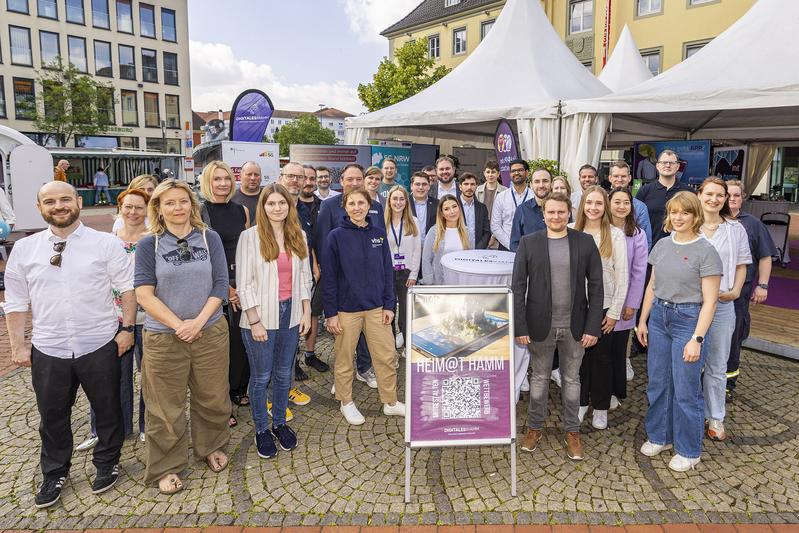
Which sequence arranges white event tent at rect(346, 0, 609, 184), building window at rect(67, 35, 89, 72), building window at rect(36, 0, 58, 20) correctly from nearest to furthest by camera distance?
1. white event tent at rect(346, 0, 609, 184)
2. building window at rect(36, 0, 58, 20)
3. building window at rect(67, 35, 89, 72)

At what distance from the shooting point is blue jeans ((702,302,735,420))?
11.6ft

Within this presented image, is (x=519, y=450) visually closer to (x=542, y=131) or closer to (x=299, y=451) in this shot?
(x=299, y=451)

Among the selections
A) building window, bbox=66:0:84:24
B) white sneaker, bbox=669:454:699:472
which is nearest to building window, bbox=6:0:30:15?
building window, bbox=66:0:84:24

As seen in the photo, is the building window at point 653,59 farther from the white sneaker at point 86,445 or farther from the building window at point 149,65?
the building window at point 149,65

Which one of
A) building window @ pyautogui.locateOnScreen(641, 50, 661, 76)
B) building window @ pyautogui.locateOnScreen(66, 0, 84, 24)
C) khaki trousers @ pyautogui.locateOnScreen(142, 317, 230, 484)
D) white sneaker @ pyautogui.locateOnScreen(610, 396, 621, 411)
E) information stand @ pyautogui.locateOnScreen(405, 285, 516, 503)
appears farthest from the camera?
building window @ pyautogui.locateOnScreen(66, 0, 84, 24)

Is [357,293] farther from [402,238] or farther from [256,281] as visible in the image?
[402,238]

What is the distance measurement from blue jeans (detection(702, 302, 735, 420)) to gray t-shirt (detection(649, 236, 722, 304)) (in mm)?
398

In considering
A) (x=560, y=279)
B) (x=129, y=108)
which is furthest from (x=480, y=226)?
(x=129, y=108)

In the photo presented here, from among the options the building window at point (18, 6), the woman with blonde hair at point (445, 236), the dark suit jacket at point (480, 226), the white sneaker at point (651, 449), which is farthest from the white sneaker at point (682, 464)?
the building window at point (18, 6)

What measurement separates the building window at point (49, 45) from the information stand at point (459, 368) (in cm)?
4325

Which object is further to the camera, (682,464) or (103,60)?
(103,60)

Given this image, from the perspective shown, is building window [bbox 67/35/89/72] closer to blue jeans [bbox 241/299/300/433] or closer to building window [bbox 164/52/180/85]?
building window [bbox 164/52/180/85]

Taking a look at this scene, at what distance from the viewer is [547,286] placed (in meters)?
3.43

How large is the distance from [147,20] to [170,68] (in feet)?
12.1
